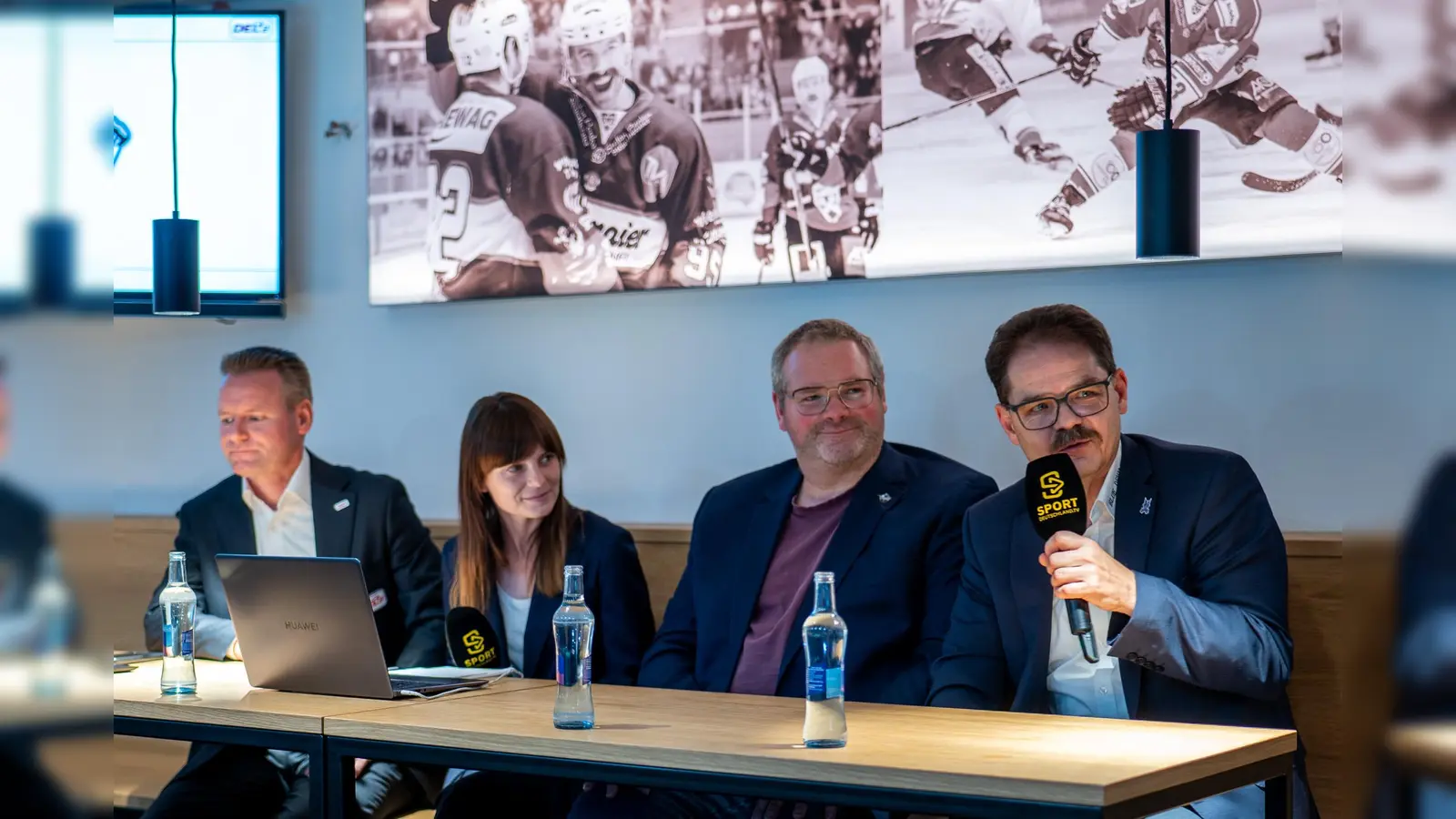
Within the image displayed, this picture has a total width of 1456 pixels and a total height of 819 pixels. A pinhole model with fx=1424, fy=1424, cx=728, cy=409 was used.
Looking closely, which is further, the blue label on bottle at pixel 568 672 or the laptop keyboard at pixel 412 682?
the laptop keyboard at pixel 412 682

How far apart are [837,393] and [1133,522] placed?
83 centimetres

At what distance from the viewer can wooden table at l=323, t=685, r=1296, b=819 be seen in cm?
190

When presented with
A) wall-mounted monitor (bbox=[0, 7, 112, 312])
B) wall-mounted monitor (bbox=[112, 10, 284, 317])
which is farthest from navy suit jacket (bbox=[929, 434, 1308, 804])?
wall-mounted monitor (bbox=[112, 10, 284, 317])

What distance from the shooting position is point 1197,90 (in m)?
3.39

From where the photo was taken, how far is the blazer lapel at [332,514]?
3922mm

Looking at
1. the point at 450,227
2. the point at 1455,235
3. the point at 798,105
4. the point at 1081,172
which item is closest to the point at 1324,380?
the point at 1081,172

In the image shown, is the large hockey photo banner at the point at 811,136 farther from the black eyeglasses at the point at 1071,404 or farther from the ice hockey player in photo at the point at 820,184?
the black eyeglasses at the point at 1071,404

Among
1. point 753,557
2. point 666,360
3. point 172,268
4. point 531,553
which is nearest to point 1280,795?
point 753,557

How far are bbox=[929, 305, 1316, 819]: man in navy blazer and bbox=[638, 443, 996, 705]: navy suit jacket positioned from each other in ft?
0.49

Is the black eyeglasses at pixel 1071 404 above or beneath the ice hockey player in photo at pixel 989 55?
beneath

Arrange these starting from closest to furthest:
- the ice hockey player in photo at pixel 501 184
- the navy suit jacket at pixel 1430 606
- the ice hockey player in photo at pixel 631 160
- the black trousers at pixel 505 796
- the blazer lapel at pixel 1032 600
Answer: the navy suit jacket at pixel 1430 606 < the blazer lapel at pixel 1032 600 < the black trousers at pixel 505 796 < the ice hockey player in photo at pixel 631 160 < the ice hockey player in photo at pixel 501 184

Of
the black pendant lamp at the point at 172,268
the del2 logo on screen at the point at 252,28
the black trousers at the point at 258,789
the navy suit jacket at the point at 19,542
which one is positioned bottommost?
the black trousers at the point at 258,789

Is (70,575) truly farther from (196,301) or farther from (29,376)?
(196,301)

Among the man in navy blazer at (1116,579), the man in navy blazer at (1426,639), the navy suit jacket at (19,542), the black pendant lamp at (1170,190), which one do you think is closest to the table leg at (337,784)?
the man in navy blazer at (1116,579)
